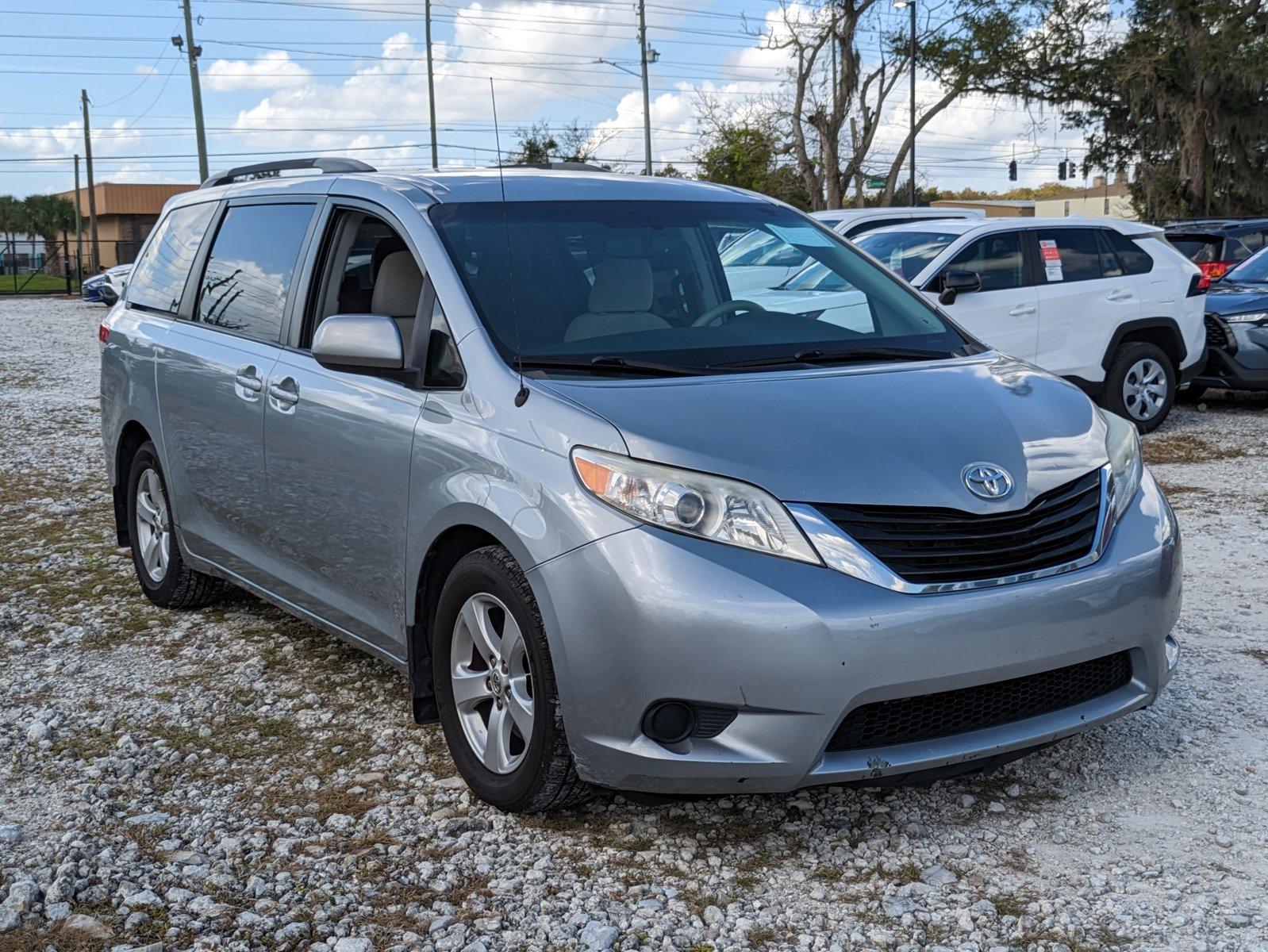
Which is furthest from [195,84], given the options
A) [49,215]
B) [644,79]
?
[49,215]

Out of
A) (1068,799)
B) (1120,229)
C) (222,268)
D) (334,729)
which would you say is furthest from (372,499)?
(1120,229)

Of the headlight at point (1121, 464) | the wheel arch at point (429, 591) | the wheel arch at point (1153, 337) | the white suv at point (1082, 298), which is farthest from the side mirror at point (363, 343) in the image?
the wheel arch at point (1153, 337)

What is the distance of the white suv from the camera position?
411 inches

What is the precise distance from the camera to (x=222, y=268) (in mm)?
5430

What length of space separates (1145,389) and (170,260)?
7.79 m

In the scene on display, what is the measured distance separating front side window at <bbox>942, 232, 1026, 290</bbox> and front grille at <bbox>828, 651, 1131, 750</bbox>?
7.36 meters

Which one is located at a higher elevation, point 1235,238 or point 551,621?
point 1235,238

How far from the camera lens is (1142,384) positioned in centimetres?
1083

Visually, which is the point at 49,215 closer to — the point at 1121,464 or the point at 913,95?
the point at 913,95

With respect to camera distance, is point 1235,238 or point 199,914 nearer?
point 199,914

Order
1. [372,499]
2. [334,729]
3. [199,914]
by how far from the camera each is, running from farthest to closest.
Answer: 1. [334,729]
2. [372,499]
3. [199,914]

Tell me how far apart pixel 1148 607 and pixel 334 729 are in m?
2.60

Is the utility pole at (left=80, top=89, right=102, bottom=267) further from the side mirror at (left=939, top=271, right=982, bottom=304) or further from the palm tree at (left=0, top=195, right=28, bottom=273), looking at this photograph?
the side mirror at (left=939, top=271, right=982, bottom=304)

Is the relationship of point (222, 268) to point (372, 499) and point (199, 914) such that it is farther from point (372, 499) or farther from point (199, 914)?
point (199, 914)
